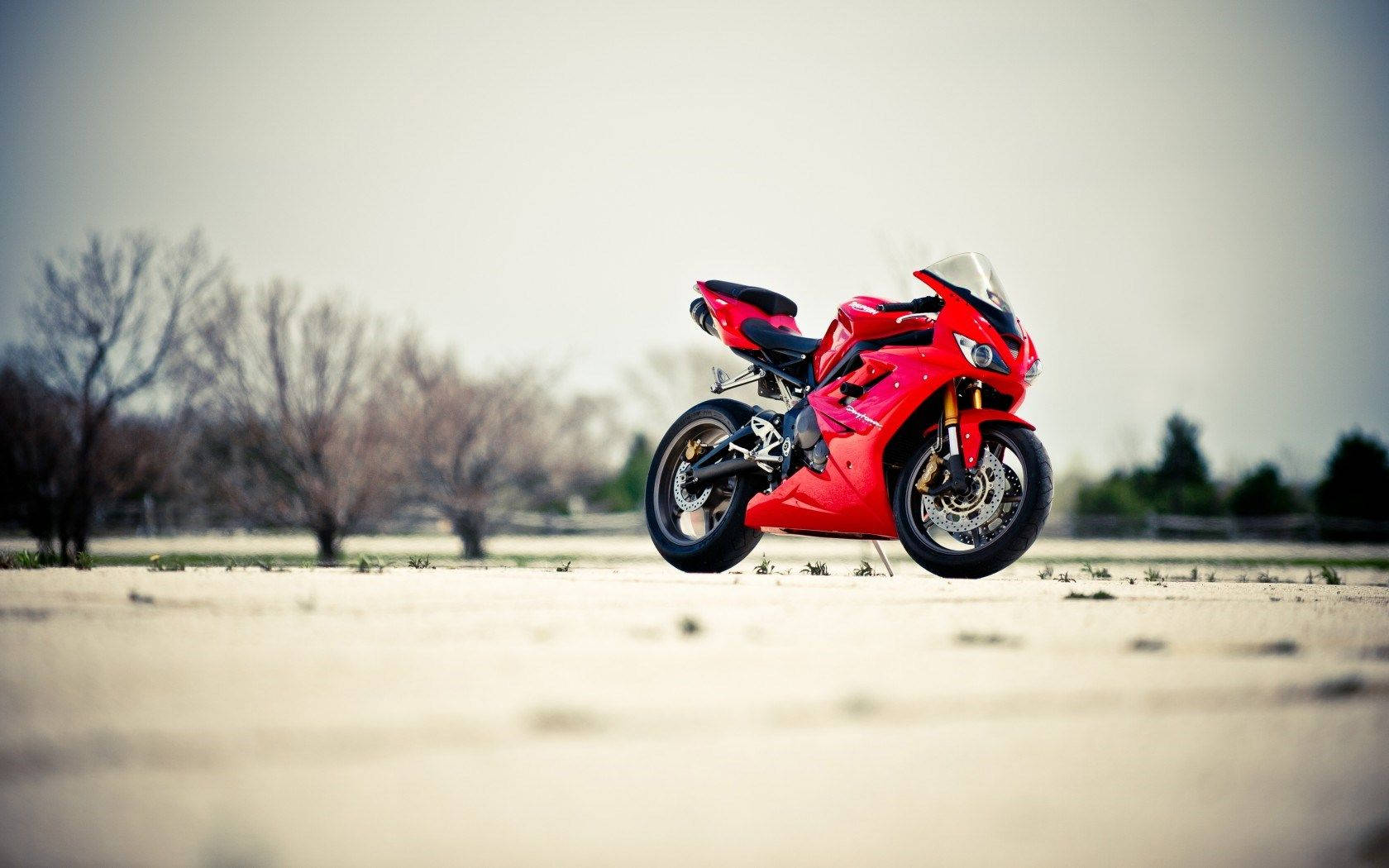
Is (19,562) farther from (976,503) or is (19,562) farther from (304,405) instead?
(304,405)

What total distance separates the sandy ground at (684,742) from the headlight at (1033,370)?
7.72ft

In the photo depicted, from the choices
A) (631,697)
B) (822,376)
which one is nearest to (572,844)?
(631,697)

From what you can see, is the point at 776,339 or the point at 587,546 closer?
the point at 776,339

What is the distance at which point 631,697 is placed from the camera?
2.25m

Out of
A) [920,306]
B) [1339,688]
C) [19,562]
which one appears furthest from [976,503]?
[19,562]

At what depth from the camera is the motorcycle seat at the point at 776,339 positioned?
21.8ft

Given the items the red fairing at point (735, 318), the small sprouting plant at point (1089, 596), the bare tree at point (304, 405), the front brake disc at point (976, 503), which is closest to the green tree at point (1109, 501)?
the bare tree at point (304, 405)

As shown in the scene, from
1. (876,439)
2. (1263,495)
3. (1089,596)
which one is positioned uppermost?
(876,439)

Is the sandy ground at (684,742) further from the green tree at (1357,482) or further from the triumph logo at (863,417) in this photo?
the green tree at (1357,482)

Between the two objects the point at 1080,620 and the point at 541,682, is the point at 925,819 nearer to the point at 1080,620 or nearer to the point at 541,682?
the point at 541,682

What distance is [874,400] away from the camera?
5.72 m

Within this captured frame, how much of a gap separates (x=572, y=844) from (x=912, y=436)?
454cm

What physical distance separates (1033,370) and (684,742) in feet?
14.0

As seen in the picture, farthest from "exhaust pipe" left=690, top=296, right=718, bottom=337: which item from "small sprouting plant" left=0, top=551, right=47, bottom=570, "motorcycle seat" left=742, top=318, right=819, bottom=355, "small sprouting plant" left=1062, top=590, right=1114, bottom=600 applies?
"small sprouting plant" left=0, top=551, right=47, bottom=570
